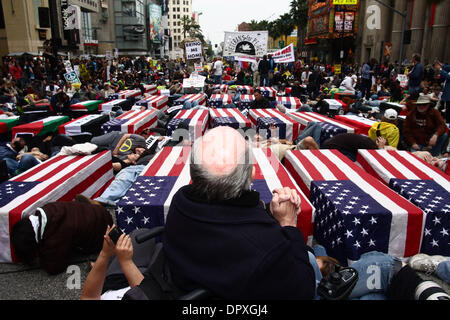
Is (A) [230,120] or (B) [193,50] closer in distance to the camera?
(A) [230,120]

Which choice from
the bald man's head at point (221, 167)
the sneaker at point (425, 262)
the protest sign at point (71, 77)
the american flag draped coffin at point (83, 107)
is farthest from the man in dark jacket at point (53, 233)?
the protest sign at point (71, 77)

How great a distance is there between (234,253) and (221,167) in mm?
352

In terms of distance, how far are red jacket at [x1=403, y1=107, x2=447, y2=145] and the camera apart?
18.0ft

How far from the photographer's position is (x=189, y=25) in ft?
294

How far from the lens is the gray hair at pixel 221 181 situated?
1398mm

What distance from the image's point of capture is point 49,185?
3988 millimetres

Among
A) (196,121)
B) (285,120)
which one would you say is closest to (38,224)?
(196,121)

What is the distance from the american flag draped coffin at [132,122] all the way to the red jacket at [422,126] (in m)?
5.66

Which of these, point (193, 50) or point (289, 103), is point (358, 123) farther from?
point (193, 50)

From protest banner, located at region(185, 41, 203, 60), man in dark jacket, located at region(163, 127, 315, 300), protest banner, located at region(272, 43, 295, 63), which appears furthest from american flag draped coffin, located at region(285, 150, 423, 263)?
protest banner, located at region(185, 41, 203, 60)

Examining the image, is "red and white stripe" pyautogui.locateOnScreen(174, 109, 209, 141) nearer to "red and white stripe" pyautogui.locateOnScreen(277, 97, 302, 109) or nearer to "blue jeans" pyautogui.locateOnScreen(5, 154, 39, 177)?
"blue jeans" pyautogui.locateOnScreen(5, 154, 39, 177)

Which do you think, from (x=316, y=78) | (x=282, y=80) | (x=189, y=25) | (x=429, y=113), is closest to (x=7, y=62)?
(x=282, y=80)

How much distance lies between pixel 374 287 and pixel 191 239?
1.88m

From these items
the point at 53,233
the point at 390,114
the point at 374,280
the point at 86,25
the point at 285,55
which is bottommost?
the point at 374,280
